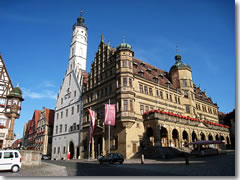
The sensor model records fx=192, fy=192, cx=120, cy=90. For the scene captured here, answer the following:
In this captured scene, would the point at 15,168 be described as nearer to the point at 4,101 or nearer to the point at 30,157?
the point at 30,157

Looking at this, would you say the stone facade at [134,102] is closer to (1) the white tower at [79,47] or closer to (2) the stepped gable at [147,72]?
(2) the stepped gable at [147,72]

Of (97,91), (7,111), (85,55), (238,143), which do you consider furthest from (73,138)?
(238,143)

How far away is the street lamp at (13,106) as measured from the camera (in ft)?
151

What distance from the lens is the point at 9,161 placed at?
15008 millimetres

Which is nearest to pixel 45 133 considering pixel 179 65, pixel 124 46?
pixel 124 46

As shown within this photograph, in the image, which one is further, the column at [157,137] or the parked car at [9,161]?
the column at [157,137]

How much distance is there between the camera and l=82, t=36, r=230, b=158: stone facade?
2989cm

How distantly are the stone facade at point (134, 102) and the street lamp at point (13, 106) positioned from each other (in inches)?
753

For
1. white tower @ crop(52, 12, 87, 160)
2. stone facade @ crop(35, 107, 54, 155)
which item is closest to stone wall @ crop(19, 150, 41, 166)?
white tower @ crop(52, 12, 87, 160)

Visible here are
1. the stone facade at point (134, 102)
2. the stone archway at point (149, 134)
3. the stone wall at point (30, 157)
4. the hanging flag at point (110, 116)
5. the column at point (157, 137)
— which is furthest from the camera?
the stone archway at point (149, 134)

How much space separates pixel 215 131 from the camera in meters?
41.6

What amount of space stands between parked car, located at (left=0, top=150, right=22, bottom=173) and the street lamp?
114 ft

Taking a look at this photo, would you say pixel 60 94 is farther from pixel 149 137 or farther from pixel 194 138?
pixel 194 138

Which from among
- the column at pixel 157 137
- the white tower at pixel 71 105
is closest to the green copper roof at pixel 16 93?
the white tower at pixel 71 105
